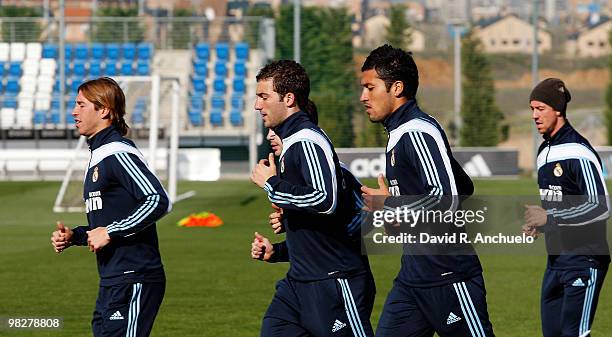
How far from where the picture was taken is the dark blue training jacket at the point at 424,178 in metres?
6.38

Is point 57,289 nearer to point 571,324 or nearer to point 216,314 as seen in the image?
point 216,314

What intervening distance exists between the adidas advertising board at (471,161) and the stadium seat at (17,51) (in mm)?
13058

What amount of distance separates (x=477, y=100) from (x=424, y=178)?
119 feet

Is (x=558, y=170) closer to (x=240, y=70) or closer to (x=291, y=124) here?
(x=291, y=124)

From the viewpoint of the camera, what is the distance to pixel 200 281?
15.1 metres

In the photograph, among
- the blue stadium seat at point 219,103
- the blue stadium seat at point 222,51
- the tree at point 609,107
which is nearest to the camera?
the blue stadium seat at point 219,103

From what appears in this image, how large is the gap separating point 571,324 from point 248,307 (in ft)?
18.5

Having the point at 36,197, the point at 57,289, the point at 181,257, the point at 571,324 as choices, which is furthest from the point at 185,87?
the point at 571,324

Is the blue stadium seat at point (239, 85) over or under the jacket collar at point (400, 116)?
under

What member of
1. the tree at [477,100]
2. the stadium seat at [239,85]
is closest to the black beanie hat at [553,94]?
the tree at [477,100]

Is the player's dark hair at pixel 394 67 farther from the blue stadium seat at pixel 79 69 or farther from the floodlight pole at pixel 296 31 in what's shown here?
the blue stadium seat at pixel 79 69

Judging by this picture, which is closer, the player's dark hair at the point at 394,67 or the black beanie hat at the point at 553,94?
the player's dark hair at the point at 394,67

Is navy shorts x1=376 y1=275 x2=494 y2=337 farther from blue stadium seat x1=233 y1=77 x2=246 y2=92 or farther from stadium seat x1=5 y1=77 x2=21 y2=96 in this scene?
stadium seat x1=5 y1=77 x2=21 y2=96

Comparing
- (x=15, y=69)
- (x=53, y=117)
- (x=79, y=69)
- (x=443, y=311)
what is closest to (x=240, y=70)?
(x=79, y=69)
